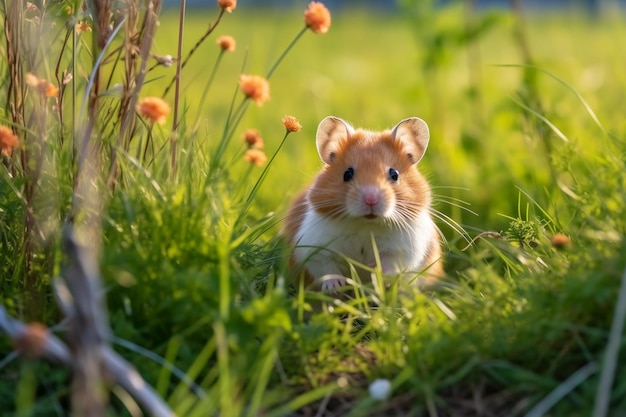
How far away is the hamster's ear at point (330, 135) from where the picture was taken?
13.0ft

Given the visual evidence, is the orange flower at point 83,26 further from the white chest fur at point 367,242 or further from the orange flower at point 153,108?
the white chest fur at point 367,242

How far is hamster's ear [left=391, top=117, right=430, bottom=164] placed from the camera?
12.9 feet

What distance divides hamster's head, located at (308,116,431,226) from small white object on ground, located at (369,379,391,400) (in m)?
0.99

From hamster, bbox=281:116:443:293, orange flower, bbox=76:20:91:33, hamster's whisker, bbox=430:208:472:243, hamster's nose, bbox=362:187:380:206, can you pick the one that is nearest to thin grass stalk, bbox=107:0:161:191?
orange flower, bbox=76:20:91:33

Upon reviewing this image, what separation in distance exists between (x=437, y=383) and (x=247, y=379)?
20.9 inches

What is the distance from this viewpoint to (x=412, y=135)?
3.96 m

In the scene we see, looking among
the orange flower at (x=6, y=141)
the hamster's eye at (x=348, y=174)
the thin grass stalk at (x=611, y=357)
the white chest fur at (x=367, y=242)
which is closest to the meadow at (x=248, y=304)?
the thin grass stalk at (x=611, y=357)

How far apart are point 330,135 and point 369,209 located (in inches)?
21.9

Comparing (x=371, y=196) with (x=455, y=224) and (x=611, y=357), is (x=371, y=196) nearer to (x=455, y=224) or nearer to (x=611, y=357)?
(x=455, y=224)

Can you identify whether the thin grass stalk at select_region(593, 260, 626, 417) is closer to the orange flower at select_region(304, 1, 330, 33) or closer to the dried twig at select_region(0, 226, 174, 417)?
the dried twig at select_region(0, 226, 174, 417)

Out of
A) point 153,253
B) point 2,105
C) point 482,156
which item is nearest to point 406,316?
point 153,253

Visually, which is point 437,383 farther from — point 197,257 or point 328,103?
point 328,103

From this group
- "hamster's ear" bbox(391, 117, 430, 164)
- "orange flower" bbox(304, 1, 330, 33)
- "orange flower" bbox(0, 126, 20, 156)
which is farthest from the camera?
"hamster's ear" bbox(391, 117, 430, 164)

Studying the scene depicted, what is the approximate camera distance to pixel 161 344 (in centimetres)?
283
